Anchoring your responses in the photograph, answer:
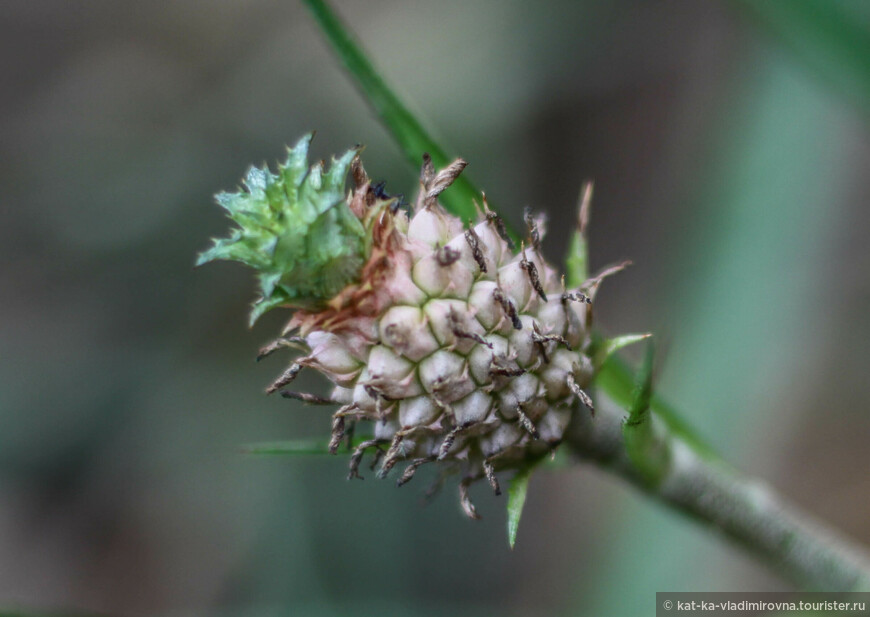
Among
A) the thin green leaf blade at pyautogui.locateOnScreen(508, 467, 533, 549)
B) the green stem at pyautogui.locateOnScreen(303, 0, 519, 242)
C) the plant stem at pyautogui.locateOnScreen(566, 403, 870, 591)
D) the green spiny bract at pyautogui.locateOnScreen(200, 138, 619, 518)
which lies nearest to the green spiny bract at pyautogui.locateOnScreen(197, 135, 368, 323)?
the green spiny bract at pyautogui.locateOnScreen(200, 138, 619, 518)

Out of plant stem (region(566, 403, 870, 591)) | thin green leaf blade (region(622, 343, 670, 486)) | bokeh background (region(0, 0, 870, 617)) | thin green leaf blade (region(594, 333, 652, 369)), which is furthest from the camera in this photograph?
bokeh background (region(0, 0, 870, 617))

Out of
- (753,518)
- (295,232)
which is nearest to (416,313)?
(295,232)

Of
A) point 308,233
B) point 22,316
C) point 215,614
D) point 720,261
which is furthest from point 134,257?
point 308,233

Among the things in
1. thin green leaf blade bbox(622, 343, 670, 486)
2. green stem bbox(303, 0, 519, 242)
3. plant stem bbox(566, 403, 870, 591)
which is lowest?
plant stem bbox(566, 403, 870, 591)

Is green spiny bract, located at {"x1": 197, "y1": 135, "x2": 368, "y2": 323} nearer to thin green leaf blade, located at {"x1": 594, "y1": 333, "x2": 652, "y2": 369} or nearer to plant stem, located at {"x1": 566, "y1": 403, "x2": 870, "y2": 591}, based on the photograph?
thin green leaf blade, located at {"x1": 594, "y1": 333, "x2": 652, "y2": 369}

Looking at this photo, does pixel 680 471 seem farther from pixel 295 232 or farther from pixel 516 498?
pixel 295 232

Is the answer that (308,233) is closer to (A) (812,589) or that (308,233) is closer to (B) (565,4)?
(A) (812,589)
